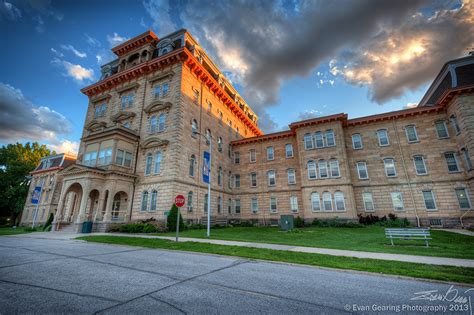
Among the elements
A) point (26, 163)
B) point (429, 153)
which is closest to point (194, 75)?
point (429, 153)

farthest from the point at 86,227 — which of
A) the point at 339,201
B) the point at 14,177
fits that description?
the point at 14,177

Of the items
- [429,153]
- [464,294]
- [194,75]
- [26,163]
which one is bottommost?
[464,294]

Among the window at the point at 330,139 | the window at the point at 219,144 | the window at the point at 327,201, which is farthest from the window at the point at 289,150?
the window at the point at 219,144

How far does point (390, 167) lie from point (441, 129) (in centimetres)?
648

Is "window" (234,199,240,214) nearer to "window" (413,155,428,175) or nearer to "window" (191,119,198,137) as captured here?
"window" (191,119,198,137)

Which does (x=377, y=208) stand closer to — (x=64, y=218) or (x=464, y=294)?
(x=464, y=294)

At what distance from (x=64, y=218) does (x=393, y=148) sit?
41.2 meters

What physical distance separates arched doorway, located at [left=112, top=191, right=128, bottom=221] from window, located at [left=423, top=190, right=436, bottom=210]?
3264 centimetres

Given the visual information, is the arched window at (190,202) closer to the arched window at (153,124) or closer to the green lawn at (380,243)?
the green lawn at (380,243)

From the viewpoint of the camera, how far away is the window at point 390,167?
79.4 feet

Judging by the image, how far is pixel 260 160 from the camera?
105 ft

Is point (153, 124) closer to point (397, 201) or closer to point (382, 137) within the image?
point (382, 137)

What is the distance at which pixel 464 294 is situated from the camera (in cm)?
473
